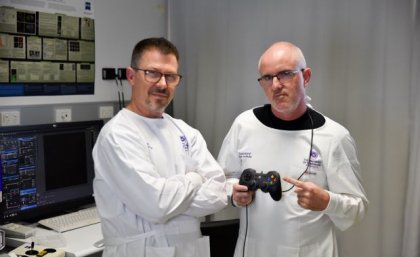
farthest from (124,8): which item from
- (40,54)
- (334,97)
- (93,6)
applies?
(334,97)

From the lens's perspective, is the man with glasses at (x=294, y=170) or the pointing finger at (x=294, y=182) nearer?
the pointing finger at (x=294, y=182)

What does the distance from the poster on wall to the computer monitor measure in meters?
0.32

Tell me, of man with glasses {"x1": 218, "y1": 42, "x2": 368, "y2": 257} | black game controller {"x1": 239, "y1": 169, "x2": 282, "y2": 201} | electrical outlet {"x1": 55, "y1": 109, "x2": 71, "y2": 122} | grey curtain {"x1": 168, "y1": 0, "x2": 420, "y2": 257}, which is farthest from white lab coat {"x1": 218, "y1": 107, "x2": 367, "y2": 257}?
electrical outlet {"x1": 55, "y1": 109, "x2": 71, "y2": 122}

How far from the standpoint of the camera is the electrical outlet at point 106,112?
9.60 feet

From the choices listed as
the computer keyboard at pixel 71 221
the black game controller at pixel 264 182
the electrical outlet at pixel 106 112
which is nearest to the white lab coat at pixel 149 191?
the black game controller at pixel 264 182

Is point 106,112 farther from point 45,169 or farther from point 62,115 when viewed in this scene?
point 45,169

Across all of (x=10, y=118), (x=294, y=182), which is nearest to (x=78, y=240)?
(x=10, y=118)

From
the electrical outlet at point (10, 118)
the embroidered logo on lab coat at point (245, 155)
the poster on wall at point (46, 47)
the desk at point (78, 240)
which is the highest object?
the poster on wall at point (46, 47)

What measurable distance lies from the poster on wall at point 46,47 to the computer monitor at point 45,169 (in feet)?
1.06

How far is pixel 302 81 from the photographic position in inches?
68.0

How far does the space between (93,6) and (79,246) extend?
1.64 meters

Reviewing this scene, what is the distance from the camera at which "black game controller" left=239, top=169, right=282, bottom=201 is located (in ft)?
5.18

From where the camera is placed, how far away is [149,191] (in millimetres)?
1492

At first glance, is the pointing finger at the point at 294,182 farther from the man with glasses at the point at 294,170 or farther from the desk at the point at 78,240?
the desk at the point at 78,240
